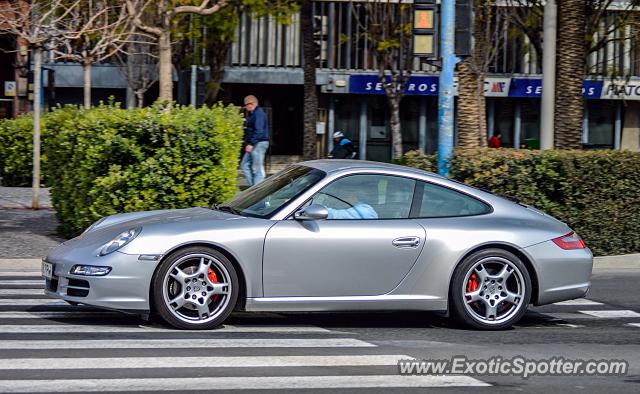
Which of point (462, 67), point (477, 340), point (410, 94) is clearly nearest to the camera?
point (477, 340)

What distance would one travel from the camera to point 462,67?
17.6m

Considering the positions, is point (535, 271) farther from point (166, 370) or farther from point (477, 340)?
point (166, 370)

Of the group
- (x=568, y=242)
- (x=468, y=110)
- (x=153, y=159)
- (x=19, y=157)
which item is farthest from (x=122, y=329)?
(x=19, y=157)

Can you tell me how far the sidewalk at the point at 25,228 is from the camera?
45.8 feet

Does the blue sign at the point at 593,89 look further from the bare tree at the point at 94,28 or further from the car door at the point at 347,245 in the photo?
the car door at the point at 347,245

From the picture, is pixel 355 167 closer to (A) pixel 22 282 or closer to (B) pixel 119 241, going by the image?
(B) pixel 119 241

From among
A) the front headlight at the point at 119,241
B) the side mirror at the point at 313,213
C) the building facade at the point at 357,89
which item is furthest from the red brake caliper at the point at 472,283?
the building facade at the point at 357,89

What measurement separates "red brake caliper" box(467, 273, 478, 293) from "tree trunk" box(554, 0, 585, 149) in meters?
8.41

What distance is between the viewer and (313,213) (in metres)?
8.59

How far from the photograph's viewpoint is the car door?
8602mm

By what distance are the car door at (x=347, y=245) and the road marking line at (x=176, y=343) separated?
460 mm

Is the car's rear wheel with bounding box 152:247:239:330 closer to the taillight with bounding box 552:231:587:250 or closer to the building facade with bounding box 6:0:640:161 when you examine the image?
the taillight with bounding box 552:231:587:250

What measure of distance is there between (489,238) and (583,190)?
19.2ft

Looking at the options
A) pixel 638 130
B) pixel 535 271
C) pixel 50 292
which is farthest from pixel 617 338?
pixel 638 130
